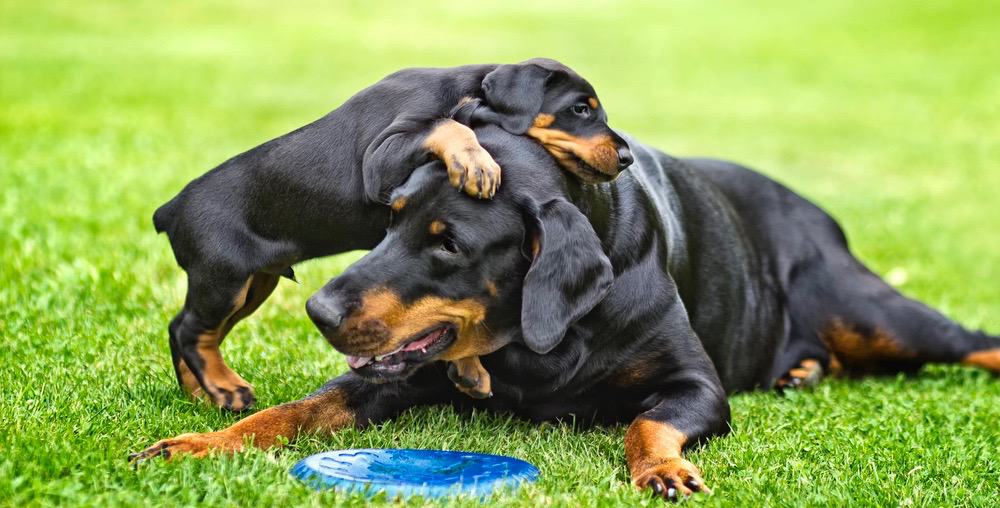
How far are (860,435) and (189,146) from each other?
928cm

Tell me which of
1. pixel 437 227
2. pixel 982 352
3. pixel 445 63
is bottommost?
pixel 445 63

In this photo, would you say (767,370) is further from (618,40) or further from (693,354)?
(618,40)

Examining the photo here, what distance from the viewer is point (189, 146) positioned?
40.6ft

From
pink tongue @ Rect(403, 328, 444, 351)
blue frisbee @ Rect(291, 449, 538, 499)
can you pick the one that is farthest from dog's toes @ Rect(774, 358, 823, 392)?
pink tongue @ Rect(403, 328, 444, 351)

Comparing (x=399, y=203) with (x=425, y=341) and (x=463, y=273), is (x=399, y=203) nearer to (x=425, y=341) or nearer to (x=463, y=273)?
(x=463, y=273)

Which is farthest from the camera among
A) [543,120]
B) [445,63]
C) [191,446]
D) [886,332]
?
[445,63]

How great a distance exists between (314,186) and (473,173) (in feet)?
3.13

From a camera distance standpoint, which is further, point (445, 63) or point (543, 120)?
point (445, 63)

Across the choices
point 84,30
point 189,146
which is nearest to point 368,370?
point 189,146

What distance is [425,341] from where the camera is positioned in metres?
3.85

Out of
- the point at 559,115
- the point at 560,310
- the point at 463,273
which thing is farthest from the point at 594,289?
the point at 559,115

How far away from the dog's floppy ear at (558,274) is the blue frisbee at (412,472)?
427 mm

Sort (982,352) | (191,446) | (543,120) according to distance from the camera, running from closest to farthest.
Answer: (191,446) < (543,120) < (982,352)

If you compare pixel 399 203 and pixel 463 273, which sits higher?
pixel 399 203
